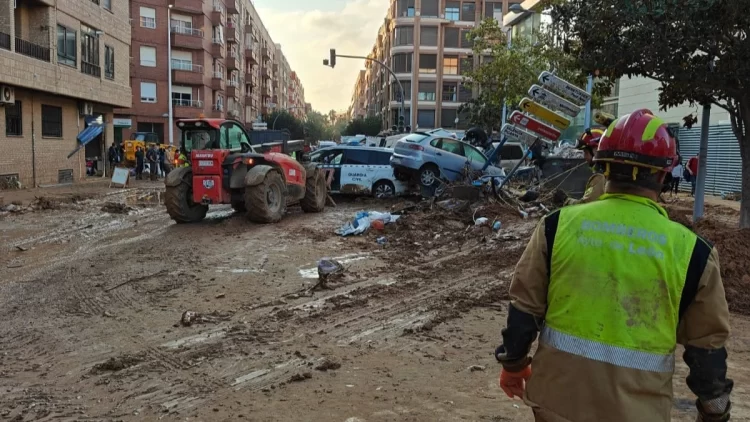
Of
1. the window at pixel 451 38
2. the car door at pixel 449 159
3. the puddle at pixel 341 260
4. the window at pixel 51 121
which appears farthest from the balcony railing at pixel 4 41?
the window at pixel 451 38

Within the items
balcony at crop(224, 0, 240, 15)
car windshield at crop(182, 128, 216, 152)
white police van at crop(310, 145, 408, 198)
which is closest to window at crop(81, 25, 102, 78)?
white police van at crop(310, 145, 408, 198)

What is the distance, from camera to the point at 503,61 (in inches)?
1006

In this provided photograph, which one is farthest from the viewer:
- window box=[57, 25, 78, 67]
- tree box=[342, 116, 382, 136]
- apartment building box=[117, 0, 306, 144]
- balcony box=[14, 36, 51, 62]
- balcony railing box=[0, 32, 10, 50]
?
tree box=[342, 116, 382, 136]

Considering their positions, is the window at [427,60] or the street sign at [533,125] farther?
the window at [427,60]

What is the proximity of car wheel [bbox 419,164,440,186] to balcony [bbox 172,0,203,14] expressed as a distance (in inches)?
1551

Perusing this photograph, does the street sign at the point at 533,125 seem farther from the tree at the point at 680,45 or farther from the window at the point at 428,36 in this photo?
the window at the point at 428,36

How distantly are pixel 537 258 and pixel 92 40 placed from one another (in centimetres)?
2850

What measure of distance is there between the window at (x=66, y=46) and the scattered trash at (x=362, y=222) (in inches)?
695

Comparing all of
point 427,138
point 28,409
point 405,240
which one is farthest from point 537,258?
point 427,138

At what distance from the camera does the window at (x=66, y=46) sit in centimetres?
2377

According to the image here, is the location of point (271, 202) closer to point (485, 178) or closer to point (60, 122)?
point (485, 178)

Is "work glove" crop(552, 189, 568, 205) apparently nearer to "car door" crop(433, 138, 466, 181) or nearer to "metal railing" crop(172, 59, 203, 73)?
"car door" crop(433, 138, 466, 181)

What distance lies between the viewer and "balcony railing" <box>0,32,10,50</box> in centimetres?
2016

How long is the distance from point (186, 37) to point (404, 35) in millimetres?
25326
